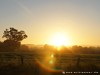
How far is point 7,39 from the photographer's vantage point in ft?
277

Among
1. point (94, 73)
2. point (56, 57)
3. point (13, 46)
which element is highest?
point (13, 46)

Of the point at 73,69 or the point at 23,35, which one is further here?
the point at 23,35

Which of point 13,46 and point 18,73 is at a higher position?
point 13,46

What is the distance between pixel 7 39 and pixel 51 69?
64.6 meters

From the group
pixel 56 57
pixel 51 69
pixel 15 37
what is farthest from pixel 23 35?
pixel 51 69

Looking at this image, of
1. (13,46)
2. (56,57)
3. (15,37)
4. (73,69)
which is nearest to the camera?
(73,69)

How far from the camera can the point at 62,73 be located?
65.3 feet

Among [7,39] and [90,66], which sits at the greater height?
[7,39]

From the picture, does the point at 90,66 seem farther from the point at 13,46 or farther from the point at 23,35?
the point at 23,35

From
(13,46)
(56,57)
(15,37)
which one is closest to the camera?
(56,57)

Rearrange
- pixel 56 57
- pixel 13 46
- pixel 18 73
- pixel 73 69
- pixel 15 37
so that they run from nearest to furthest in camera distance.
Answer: pixel 18 73 < pixel 73 69 < pixel 56 57 < pixel 13 46 < pixel 15 37

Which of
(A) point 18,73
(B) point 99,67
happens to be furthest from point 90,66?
(A) point 18,73

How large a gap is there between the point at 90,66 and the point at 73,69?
1.88 meters

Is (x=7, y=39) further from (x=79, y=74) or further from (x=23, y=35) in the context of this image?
(x=79, y=74)
